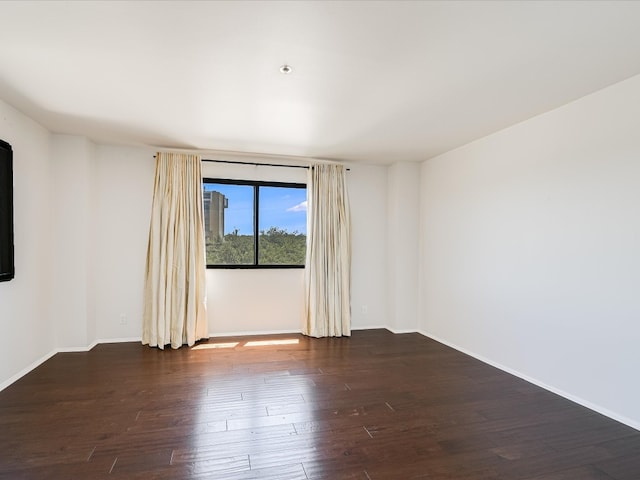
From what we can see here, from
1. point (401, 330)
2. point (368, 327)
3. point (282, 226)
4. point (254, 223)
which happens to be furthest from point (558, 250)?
point (254, 223)

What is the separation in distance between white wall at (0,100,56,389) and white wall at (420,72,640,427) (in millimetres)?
4648

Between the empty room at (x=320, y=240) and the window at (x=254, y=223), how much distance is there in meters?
0.03

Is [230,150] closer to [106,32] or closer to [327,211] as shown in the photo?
[327,211]

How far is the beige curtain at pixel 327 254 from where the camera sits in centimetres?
470

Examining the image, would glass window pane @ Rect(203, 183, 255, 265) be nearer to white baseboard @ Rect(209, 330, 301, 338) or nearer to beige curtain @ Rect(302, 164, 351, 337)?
beige curtain @ Rect(302, 164, 351, 337)

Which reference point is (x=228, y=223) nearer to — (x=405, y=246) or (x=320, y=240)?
(x=320, y=240)

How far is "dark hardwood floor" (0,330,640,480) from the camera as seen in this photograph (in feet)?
6.34

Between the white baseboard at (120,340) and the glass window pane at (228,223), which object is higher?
the glass window pane at (228,223)

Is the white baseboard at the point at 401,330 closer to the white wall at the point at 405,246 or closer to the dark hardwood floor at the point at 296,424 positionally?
the white wall at the point at 405,246

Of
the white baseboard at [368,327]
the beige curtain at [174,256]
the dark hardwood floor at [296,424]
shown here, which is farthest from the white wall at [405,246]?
the beige curtain at [174,256]

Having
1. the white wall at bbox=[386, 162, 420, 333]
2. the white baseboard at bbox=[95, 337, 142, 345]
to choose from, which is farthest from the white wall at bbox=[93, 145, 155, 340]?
the white wall at bbox=[386, 162, 420, 333]

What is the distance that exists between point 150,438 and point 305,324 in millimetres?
2699

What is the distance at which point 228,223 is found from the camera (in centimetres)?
469

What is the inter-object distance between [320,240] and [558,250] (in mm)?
2736
